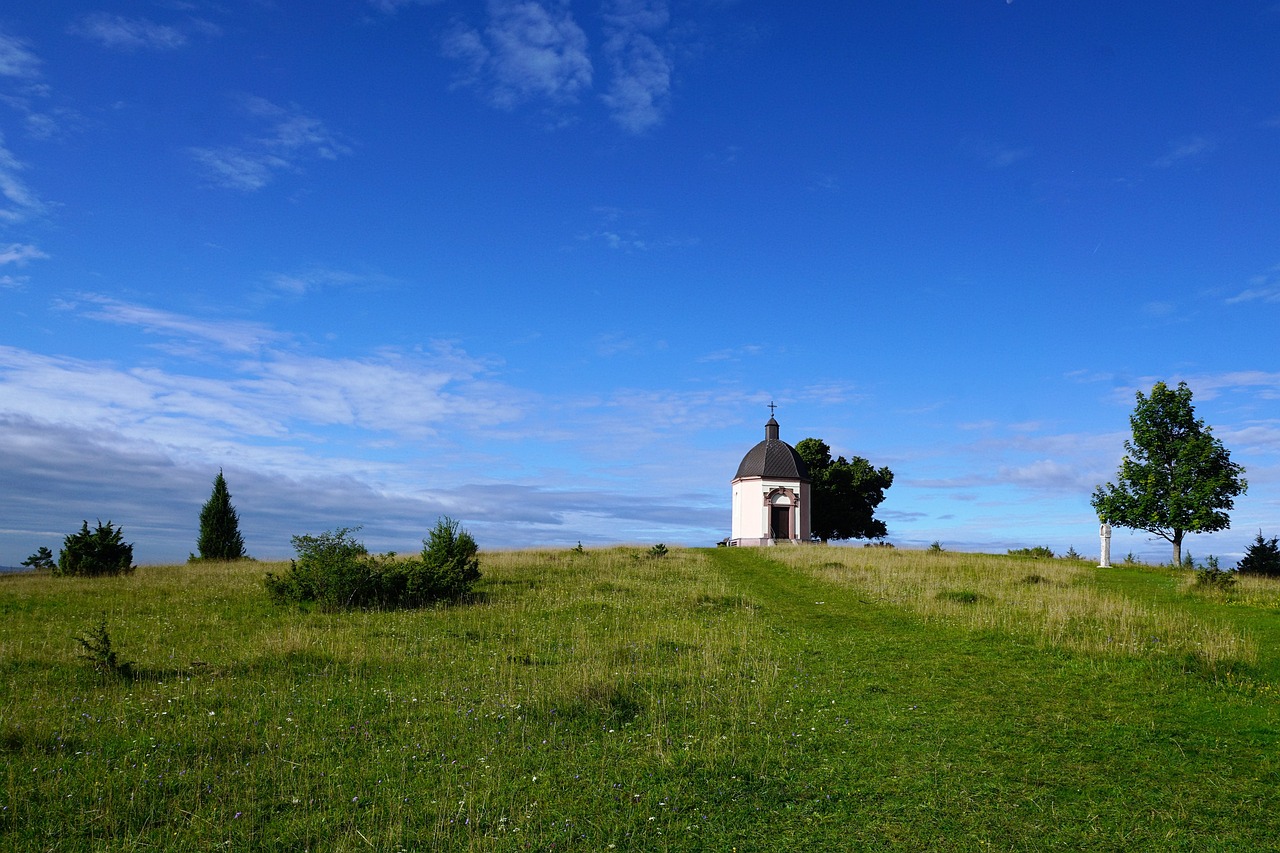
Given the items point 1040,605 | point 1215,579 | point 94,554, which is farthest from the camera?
point 94,554

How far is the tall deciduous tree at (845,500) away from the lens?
196ft

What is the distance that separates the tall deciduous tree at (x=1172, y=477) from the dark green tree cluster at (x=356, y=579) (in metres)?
31.6

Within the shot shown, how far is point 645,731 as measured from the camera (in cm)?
923

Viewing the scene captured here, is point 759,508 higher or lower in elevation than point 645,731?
higher

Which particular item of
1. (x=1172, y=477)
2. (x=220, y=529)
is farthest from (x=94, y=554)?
(x=1172, y=477)

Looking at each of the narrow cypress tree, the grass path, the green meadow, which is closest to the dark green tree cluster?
the green meadow

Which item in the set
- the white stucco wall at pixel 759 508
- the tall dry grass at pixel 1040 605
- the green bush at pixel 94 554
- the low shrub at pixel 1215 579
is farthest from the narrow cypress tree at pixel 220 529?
the low shrub at pixel 1215 579

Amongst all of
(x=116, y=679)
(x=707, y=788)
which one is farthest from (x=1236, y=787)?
(x=116, y=679)

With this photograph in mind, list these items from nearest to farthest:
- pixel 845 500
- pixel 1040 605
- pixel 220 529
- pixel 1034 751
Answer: pixel 1034 751 → pixel 1040 605 → pixel 220 529 → pixel 845 500

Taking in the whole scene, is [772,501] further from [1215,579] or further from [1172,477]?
[1215,579]

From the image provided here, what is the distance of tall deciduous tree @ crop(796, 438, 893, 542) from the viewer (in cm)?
5962

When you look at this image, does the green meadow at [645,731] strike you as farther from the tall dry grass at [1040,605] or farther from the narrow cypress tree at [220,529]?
the narrow cypress tree at [220,529]

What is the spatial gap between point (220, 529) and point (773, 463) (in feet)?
116

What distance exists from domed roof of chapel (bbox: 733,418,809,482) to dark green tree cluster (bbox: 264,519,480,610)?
119ft
